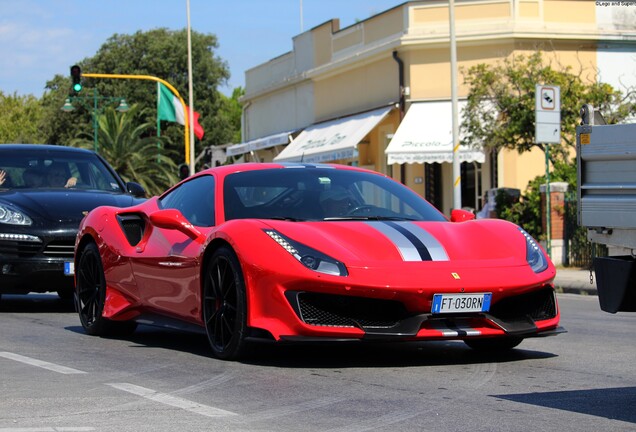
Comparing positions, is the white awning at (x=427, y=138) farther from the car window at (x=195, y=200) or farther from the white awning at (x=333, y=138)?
the car window at (x=195, y=200)

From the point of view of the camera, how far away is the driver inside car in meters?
8.59

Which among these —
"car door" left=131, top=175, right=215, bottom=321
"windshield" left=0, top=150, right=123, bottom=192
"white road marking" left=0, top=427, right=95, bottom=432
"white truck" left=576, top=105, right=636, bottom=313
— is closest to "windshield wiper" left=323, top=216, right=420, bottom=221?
"car door" left=131, top=175, right=215, bottom=321

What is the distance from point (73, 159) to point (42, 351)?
17.7ft

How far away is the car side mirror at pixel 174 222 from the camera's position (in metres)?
8.62

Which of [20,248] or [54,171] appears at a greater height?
[54,171]

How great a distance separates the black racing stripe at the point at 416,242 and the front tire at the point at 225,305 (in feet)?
3.67

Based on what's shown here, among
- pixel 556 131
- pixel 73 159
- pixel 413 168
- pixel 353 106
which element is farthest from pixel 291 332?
pixel 353 106

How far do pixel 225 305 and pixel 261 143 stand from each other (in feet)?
137

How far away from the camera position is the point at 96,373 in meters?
7.55

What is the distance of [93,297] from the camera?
10.2 metres

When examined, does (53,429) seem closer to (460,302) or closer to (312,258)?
(312,258)

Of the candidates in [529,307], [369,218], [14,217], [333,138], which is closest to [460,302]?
[529,307]

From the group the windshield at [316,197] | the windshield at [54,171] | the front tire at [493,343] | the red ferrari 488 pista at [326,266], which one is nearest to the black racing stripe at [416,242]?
the red ferrari 488 pista at [326,266]

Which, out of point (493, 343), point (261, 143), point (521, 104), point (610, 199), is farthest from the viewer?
point (261, 143)
